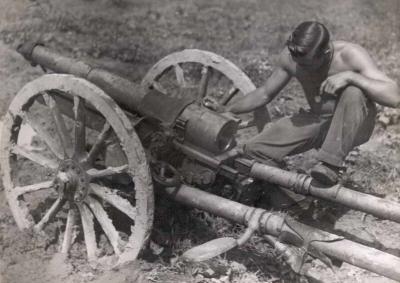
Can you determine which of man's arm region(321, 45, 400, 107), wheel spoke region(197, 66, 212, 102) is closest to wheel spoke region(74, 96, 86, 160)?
wheel spoke region(197, 66, 212, 102)

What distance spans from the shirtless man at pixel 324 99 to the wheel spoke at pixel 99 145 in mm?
1178

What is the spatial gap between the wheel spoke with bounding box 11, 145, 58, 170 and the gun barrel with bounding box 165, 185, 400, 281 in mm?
864

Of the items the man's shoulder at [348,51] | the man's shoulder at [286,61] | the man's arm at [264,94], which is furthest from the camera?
the man's arm at [264,94]

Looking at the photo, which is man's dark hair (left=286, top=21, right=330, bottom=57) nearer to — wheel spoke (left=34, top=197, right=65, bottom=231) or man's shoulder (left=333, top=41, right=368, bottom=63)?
man's shoulder (left=333, top=41, right=368, bottom=63)

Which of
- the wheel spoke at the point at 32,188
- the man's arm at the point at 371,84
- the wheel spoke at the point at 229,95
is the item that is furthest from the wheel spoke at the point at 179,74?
the wheel spoke at the point at 32,188

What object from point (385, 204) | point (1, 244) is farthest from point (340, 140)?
point (1, 244)

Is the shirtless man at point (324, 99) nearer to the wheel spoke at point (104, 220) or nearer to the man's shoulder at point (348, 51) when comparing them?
the man's shoulder at point (348, 51)

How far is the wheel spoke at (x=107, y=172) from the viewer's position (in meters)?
3.61

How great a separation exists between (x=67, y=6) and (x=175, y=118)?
14.8ft

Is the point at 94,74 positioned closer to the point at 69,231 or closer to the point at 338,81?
the point at 69,231

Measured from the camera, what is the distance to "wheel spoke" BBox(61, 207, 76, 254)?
3.99 meters

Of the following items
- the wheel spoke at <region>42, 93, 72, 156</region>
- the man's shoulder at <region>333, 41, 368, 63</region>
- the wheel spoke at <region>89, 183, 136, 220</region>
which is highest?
the man's shoulder at <region>333, 41, 368, 63</region>

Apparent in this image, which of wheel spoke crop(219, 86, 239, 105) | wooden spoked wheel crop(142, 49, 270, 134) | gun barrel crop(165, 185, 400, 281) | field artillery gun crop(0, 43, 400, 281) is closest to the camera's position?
gun barrel crop(165, 185, 400, 281)

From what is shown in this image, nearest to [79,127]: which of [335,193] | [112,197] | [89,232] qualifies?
[112,197]
